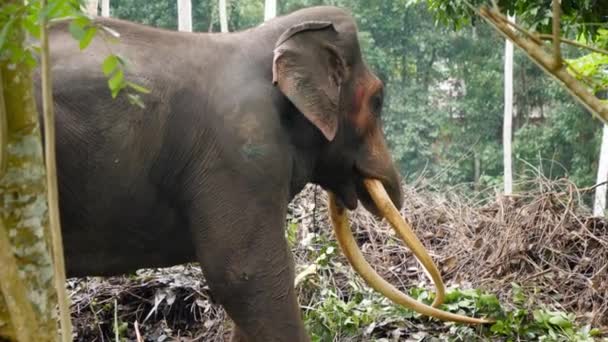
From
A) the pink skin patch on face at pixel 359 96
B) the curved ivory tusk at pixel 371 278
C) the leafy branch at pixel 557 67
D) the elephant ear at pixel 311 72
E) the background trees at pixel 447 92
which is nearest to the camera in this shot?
the leafy branch at pixel 557 67

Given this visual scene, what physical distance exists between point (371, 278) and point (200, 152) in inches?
62.5

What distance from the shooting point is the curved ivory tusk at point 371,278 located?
→ 6.01 m

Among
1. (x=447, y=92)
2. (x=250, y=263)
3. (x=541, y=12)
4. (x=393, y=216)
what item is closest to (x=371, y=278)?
(x=393, y=216)

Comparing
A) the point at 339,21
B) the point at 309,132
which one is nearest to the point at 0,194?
the point at 309,132

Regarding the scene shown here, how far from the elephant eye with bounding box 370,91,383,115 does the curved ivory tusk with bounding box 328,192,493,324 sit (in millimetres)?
611

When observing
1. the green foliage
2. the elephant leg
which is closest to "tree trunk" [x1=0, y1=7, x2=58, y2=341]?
the elephant leg

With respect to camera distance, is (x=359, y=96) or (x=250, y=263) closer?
(x=250, y=263)

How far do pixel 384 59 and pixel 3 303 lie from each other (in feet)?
125

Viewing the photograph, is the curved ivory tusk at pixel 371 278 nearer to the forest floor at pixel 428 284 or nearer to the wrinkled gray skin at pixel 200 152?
the forest floor at pixel 428 284

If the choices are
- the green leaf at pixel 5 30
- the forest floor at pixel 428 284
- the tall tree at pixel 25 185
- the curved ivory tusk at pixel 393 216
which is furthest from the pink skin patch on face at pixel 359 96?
the green leaf at pixel 5 30

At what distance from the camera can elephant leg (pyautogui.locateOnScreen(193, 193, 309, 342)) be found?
5.00 meters

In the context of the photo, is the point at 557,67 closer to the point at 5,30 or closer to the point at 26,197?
the point at 5,30

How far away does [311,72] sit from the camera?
5.25 m

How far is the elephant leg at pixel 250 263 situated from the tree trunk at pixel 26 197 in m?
2.01
